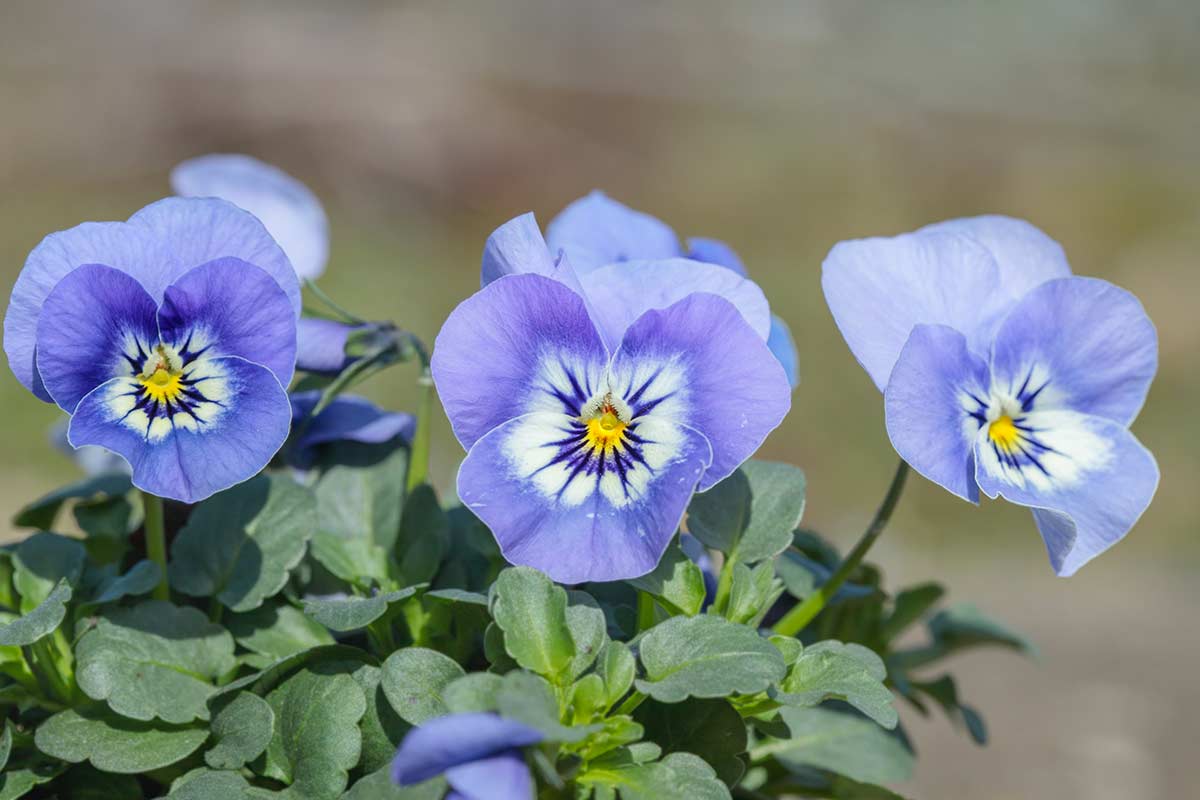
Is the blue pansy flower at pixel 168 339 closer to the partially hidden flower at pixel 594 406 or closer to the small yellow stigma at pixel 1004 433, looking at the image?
the partially hidden flower at pixel 594 406

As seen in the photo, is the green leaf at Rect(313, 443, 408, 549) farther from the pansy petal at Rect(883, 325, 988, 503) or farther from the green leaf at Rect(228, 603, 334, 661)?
the pansy petal at Rect(883, 325, 988, 503)

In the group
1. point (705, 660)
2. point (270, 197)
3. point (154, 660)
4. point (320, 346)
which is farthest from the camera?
point (270, 197)

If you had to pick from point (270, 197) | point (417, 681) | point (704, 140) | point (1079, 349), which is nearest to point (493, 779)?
point (417, 681)

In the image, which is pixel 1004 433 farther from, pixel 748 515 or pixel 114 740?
pixel 114 740

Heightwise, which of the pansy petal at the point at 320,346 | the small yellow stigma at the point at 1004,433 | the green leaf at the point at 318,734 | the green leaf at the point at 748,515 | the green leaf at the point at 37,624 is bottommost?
the green leaf at the point at 318,734

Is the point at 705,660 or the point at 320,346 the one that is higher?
the point at 320,346

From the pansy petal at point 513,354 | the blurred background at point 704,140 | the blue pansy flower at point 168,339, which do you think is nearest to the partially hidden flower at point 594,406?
the pansy petal at point 513,354

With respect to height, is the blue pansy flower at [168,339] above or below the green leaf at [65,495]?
below

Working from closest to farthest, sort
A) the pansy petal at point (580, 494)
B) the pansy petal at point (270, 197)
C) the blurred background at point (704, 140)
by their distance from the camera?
1. the pansy petal at point (580, 494)
2. the pansy petal at point (270, 197)
3. the blurred background at point (704, 140)
